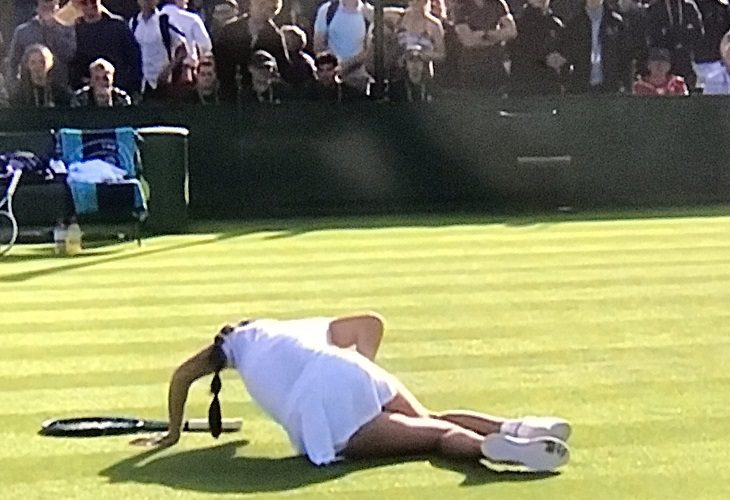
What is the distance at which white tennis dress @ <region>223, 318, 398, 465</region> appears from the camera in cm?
687

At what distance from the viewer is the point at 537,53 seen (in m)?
19.0

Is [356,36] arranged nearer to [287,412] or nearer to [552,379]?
[552,379]

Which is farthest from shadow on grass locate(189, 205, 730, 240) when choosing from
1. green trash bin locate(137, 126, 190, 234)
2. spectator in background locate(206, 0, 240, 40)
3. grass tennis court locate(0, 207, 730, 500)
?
spectator in background locate(206, 0, 240, 40)

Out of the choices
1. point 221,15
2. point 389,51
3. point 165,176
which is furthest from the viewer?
point 389,51

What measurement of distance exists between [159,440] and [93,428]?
0.42m

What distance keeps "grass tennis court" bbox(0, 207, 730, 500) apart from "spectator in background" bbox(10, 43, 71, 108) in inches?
86.7

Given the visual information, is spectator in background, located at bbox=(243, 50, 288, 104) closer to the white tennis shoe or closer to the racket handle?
the racket handle

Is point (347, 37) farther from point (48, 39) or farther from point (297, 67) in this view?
point (48, 39)

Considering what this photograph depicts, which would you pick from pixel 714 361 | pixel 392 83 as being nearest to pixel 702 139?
pixel 392 83

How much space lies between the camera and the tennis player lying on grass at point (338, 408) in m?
6.80

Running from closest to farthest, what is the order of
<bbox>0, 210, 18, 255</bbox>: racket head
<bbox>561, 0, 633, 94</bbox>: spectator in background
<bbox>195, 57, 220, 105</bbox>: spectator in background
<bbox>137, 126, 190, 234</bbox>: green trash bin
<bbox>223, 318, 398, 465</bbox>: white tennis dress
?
<bbox>223, 318, 398, 465</bbox>: white tennis dress < <bbox>0, 210, 18, 255</bbox>: racket head < <bbox>137, 126, 190, 234</bbox>: green trash bin < <bbox>195, 57, 220, 105</bbox>: spectator in background < <bbox>561, 0, 633, 94</bbox>: spectator in background

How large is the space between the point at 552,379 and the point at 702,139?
1090 centimetres

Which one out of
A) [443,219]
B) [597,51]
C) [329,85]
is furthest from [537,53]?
[443,219]

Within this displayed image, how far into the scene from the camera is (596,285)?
1246 cm
